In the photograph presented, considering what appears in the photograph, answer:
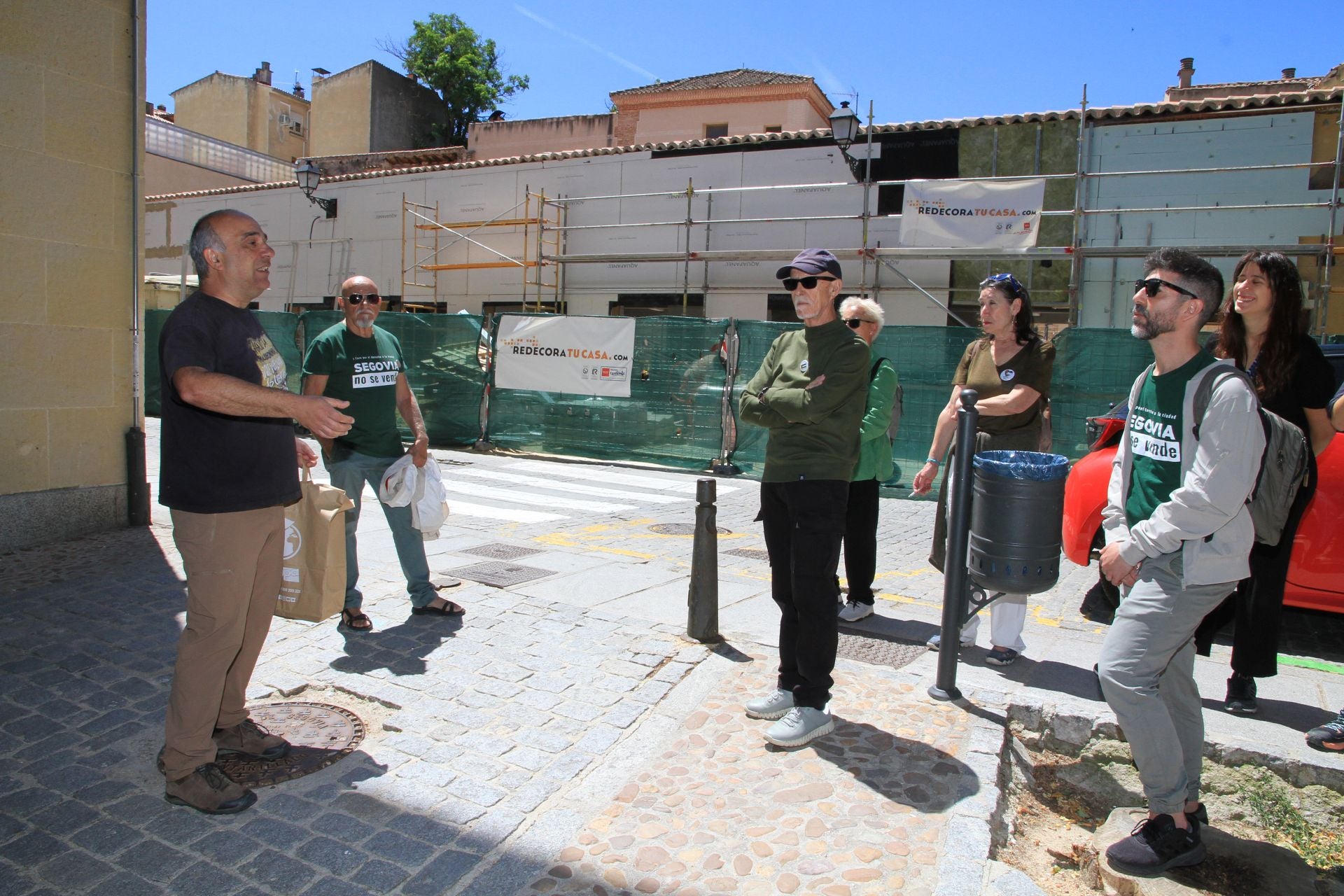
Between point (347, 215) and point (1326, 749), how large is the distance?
2520 centimetres

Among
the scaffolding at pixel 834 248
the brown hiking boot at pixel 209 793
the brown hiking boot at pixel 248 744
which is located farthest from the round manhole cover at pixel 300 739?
the scaffolding at pixel 834 248

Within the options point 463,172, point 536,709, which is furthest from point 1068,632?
point 463,172

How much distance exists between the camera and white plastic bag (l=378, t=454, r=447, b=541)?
4.77 meters

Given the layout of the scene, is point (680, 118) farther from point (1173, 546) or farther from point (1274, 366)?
point (1173, 546)

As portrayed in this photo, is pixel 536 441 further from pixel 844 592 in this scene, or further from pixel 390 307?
pixel 390 307

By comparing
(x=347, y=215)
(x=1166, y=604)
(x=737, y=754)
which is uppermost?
(x=347, y=215)

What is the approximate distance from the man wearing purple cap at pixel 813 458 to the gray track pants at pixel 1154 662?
3.37ft

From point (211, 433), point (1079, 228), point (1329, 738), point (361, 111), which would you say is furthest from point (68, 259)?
point (361, 111)

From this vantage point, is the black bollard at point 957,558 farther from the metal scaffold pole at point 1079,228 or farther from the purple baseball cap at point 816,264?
the metal scaffold pole at point 1079,228

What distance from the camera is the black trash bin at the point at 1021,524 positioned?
3.57 metres

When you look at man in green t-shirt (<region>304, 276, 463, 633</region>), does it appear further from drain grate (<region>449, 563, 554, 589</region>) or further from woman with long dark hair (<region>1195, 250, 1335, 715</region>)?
woman with long dark hair (<region>1195, 250, 1335, 715</region>)

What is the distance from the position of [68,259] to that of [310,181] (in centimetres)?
1769

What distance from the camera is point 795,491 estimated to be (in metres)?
3.49

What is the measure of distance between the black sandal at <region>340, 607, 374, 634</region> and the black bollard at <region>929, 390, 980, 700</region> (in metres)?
2.94
